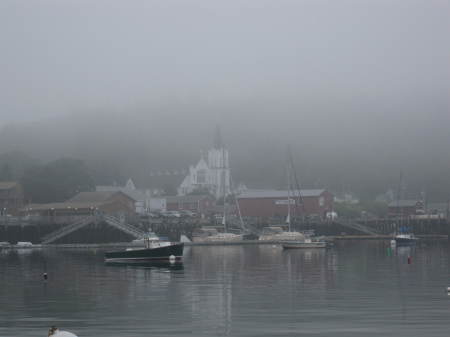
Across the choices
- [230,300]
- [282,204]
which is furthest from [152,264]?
[282,204]

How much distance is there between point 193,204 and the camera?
18088 cm

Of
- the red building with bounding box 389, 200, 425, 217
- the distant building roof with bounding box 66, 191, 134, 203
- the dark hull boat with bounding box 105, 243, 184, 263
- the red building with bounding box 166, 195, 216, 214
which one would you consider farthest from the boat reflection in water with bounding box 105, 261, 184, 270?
the red building with bounding box 389, 200, 425, 217

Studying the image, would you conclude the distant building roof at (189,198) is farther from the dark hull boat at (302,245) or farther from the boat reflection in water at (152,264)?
the boat reflection in water at (152,264)

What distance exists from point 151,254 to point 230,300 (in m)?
34.4

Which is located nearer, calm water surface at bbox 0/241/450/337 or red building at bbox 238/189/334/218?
calm water surface at bbox 0/241/450/337

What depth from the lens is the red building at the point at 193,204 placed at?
179m

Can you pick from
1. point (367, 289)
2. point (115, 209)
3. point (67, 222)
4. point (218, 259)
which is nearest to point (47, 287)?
point (367, 289)

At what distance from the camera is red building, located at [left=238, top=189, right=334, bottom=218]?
161875 millimetres

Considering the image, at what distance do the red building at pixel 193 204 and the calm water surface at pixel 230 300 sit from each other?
111m

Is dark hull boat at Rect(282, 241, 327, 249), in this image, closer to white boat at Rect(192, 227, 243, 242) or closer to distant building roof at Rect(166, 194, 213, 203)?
white boat at Rect(192, 227, 243, 242)

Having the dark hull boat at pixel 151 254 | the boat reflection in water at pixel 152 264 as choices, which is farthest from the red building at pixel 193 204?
the boat reflection in water at pixel 152 264

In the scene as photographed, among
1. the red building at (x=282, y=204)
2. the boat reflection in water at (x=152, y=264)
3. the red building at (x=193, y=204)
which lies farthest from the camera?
the red building at (x=193, y=204)

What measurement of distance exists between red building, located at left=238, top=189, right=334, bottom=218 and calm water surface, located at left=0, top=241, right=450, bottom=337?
94.1 meters

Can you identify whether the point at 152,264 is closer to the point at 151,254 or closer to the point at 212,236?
the point at 151,254
